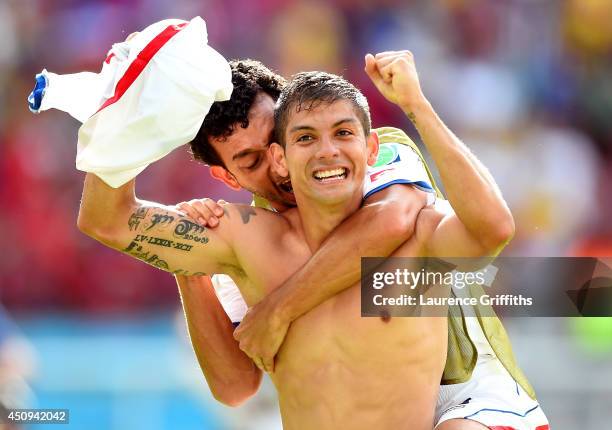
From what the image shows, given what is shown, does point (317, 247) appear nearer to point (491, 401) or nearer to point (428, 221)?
point (428, 221)

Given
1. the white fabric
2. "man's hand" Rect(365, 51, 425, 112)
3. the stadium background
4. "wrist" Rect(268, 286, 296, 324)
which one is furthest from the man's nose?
the stadium background

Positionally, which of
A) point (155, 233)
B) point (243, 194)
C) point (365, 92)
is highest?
point (365, 92)

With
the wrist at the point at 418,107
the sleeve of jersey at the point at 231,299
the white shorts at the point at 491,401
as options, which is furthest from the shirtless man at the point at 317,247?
the sleeve of jersey at the point at 231,299

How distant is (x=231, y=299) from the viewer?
4102 millimetres

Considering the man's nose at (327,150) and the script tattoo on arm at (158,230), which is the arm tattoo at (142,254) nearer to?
the script tattoo on arm at (158,230)

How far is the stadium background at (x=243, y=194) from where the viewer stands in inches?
259

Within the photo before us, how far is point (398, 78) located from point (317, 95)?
33 cm

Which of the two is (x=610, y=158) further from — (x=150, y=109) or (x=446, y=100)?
(x=150, y=109)

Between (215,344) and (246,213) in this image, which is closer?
(246,213)

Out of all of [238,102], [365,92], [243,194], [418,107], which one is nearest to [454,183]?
[418,107]

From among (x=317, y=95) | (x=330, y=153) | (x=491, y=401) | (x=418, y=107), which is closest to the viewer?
(x=418, y=107)

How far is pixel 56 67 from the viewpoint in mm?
8766

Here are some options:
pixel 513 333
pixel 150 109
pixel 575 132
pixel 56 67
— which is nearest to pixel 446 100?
pixel 575 132

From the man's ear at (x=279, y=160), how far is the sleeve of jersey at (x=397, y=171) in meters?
0.27
